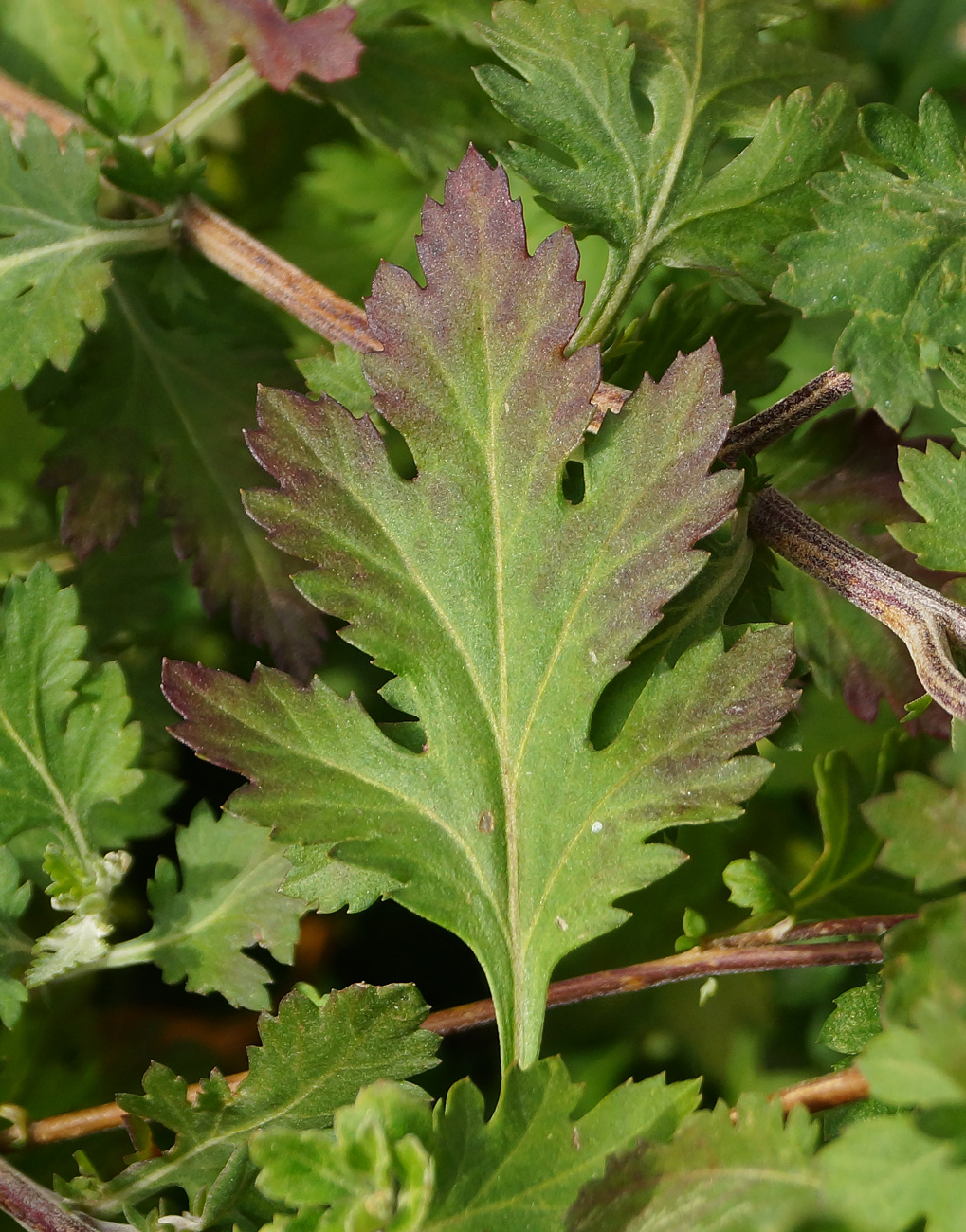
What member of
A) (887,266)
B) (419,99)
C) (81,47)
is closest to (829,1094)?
(887,266)

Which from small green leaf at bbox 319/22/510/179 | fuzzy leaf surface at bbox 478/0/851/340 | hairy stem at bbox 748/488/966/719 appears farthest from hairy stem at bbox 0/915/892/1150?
small green leaf at bbox 319/22/510/179

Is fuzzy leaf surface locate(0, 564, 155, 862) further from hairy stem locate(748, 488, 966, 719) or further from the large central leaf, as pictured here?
hairy stem locate(748, 488, 966, 719)

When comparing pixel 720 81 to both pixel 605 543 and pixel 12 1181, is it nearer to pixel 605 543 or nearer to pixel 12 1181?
pixel 605 543

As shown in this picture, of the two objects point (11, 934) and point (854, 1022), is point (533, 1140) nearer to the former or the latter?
point (854, 1022)

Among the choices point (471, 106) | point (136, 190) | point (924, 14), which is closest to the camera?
point (136, 190)

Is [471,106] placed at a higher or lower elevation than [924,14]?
higher

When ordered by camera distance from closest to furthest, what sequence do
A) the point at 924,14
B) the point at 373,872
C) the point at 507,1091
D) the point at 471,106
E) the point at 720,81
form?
the point at 507,1091
the point at 373,872
the point at 720,81
the point at 471,106
the point at 924,14

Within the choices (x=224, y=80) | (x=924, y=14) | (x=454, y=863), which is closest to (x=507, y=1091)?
(x=454, y=863)
